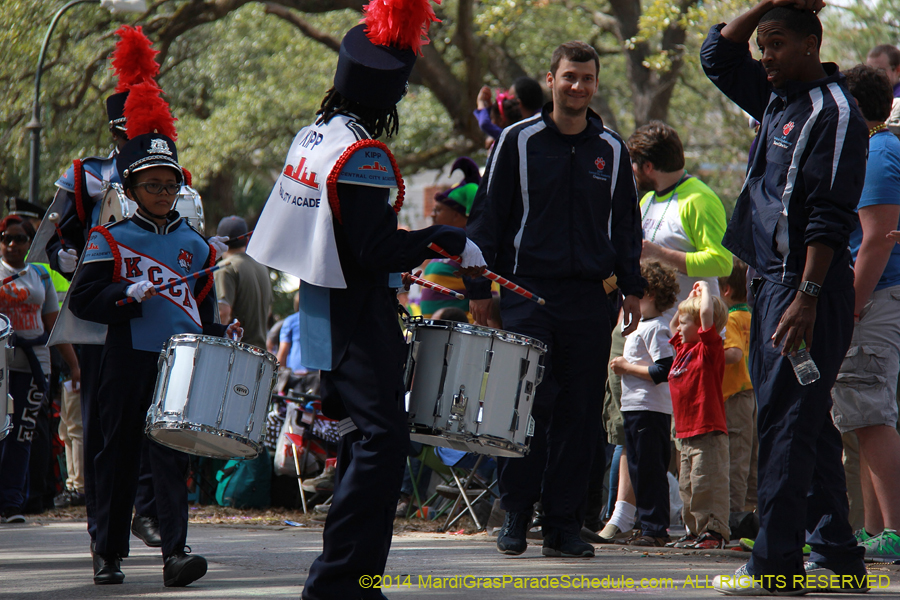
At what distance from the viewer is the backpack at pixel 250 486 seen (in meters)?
8.60

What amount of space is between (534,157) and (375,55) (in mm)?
1828

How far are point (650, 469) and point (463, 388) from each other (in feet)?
7.83

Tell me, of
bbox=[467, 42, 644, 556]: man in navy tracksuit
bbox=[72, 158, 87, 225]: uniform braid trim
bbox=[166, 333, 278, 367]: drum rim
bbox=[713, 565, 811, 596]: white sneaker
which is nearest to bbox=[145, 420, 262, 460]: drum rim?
bbox=[166, 333, 278, 367]: drum rim

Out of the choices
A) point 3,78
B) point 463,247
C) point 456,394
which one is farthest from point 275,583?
point 3,78

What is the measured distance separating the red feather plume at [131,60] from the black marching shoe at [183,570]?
3.05m

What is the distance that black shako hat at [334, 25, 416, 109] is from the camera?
3846 millimetres

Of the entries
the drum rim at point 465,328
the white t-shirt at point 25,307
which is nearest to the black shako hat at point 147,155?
the drum rim at point 465,328

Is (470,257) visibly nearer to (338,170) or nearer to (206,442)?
(338,170)

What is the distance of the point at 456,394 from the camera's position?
4.04 m

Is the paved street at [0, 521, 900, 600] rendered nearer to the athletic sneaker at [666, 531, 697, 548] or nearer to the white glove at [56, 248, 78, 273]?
the athletic sneaker at [666, 531, 697, 548]

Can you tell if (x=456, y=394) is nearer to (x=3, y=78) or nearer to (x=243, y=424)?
(x=243, y=424)

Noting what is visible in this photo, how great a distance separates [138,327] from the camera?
4820mm

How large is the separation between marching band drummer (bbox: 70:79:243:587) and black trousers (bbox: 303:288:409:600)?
1.15 m

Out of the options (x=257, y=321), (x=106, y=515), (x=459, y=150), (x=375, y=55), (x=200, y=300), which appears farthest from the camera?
(x=459, y=150)
